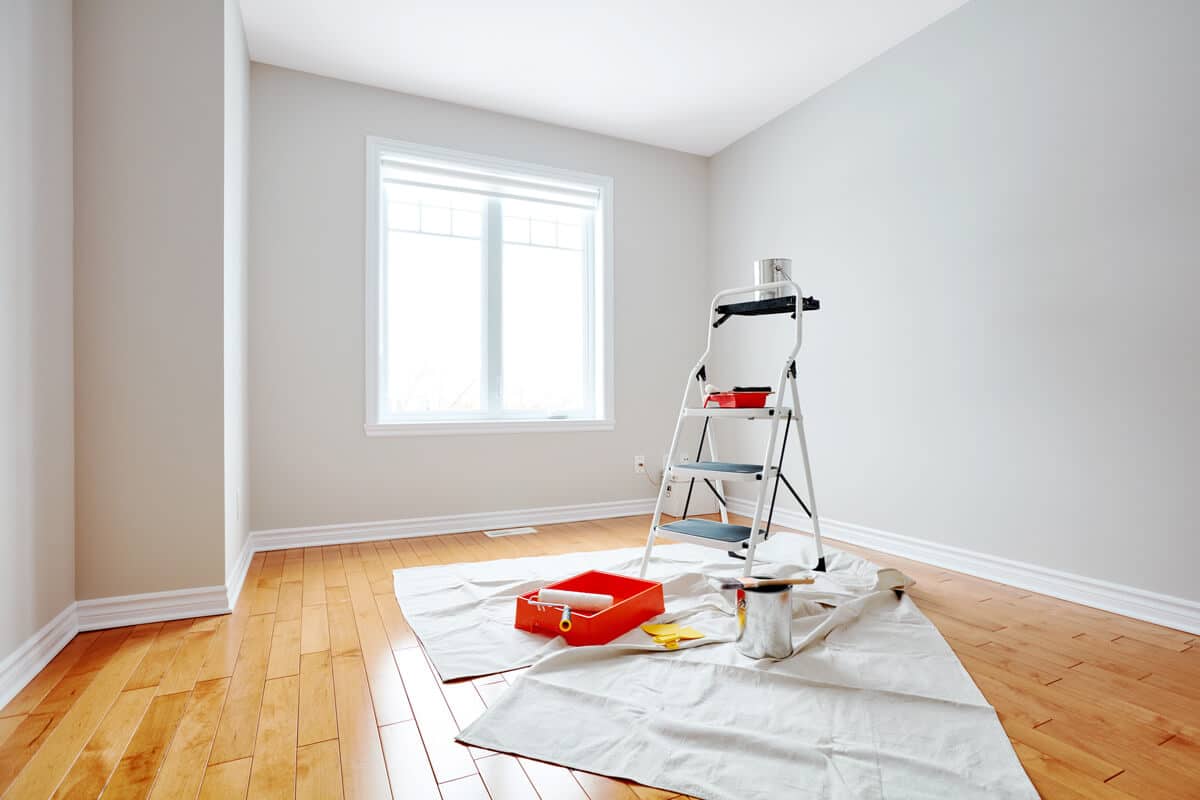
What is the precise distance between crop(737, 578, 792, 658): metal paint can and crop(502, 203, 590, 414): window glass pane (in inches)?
92.1

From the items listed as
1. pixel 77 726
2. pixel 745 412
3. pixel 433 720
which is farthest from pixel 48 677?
pixel 745 412

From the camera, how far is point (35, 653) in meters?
1.71

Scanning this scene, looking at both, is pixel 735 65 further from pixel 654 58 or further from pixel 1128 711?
pixel 1128 711

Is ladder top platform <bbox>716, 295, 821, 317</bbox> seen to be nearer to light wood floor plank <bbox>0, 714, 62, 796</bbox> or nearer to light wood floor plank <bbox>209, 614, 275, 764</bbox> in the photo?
light wood floor plank <bbox>209, 614, 275, 764</bbox>

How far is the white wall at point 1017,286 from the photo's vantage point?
6.91 feet

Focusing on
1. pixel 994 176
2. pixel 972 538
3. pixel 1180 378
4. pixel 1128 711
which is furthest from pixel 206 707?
pixel 994 176

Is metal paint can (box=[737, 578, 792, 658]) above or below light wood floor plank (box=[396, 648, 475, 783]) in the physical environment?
above

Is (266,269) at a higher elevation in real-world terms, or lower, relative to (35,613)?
higher

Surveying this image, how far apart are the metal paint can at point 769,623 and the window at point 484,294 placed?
7.24ft

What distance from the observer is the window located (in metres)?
3.48

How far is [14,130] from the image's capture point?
163cm

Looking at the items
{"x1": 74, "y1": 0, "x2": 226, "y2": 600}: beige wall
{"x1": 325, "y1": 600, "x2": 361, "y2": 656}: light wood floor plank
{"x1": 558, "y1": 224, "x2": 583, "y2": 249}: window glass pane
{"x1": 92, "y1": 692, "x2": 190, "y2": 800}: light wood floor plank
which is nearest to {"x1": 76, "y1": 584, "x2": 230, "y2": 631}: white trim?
{"x1": 74, "y1": 0, "x2": 226, "y2": 600}: beige wall

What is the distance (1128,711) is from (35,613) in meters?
2.82

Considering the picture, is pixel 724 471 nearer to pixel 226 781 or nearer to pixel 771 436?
pixel 771 436
